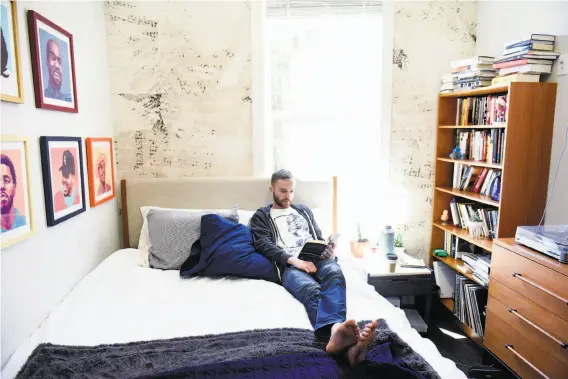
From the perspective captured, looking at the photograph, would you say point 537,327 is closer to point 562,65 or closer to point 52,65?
point 562,65

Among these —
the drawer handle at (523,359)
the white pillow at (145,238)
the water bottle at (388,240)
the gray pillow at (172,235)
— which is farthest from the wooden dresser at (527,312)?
the white pillow at (145,238)

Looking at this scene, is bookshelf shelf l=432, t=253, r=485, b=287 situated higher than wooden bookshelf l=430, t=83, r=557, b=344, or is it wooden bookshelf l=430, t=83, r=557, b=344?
wooden bookshelf l=430, t=83, r=557, b=344

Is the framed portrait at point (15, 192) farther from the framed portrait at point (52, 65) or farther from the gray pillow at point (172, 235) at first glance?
the gray pillow at point (172, 235)

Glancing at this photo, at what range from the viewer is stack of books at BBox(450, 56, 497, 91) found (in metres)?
2.40

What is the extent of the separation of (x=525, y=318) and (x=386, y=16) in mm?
2191

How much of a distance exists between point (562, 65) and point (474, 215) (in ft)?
3.42

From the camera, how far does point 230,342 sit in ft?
4.78

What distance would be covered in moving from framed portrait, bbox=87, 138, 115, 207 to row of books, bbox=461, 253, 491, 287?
8.15 ft

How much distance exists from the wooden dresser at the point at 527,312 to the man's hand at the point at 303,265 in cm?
101

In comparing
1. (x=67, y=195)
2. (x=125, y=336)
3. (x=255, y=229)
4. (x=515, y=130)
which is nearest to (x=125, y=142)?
(x=67, y=195)

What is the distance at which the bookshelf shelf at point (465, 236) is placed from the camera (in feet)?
7.78

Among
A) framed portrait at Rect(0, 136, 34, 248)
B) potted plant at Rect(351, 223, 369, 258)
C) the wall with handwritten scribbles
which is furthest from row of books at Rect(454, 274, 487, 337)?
framed portrait at Rect(0, 136, 34, 248)

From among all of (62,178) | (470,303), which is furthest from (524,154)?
(62,178)

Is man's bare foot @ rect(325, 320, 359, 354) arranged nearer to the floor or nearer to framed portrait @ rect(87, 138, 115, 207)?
the floor
